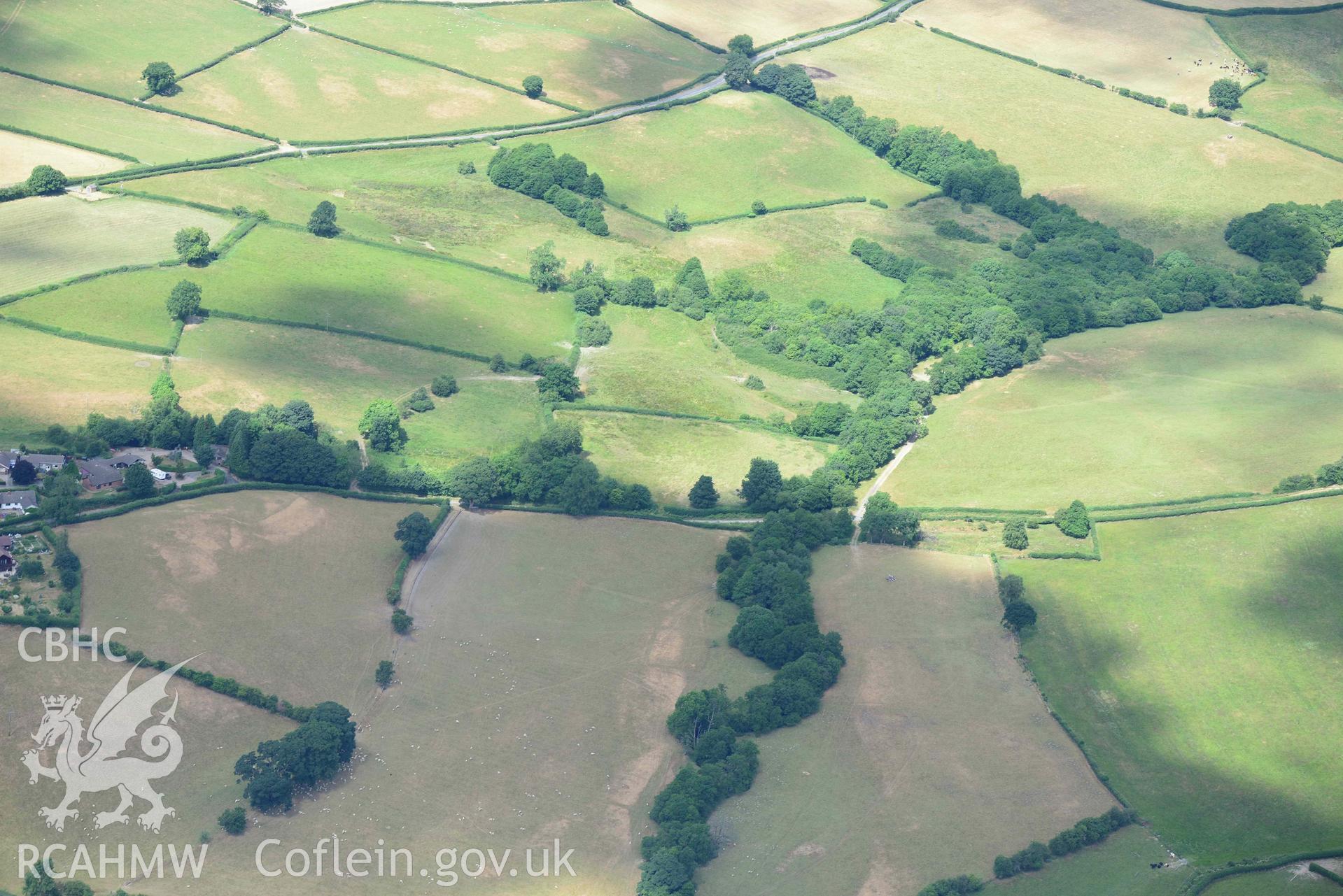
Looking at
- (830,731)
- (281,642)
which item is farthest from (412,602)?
(830,731)

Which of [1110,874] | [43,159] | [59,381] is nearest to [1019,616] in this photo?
[1110,874]

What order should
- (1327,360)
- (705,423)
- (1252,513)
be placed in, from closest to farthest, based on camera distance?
1. (1252,513)
2. (705,423)
3. (1327,360)

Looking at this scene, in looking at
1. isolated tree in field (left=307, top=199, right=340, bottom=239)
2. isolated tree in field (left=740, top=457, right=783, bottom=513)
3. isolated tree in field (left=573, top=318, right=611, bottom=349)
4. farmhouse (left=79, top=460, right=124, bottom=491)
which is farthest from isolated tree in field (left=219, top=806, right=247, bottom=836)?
isolated tree in field (left=307, top=199, right=340, bottom=239)

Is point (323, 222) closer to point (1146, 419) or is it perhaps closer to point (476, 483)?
point (476, 483)

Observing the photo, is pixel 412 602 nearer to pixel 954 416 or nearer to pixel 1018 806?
pixel 1018 806

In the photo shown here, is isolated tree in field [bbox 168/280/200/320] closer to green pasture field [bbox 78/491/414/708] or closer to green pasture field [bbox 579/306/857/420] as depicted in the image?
green pasture field [bbox 78/491/414/708]

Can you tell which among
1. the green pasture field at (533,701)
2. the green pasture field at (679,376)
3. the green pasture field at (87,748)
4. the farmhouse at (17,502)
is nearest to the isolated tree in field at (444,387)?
the green pasture field at (679,376)

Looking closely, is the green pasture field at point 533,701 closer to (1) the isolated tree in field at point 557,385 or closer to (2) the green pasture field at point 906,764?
(2) the green pasture field at point 906,764

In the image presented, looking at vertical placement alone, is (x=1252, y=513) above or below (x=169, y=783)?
above
